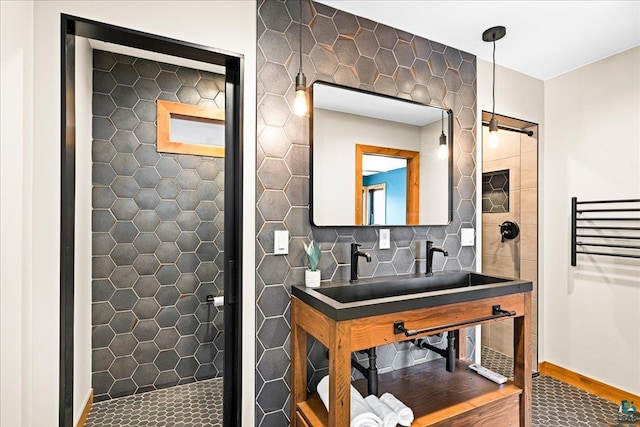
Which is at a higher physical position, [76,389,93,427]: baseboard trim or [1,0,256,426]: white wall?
[1,0,256,426]: white wall

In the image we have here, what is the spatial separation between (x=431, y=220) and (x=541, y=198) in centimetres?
127

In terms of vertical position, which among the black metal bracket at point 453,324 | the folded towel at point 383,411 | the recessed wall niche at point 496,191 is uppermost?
the recessed wall niche at point 496,191

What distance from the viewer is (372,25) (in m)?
2.00

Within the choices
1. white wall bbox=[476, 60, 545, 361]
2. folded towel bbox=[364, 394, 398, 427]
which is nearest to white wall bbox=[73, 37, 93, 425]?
folded towel bbox=[364, 394, 398, 427]

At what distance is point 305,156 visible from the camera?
1800 millimetres

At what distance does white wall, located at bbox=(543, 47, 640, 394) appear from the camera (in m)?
2.24

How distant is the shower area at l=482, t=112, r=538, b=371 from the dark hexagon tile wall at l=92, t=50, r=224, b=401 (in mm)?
2272

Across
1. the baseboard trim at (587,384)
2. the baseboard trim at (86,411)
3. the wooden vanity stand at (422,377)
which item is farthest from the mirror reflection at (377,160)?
the baseboard trim at (86,411)

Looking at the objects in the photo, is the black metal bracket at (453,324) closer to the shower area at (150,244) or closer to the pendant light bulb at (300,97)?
the pendant light bulb at (300,97)

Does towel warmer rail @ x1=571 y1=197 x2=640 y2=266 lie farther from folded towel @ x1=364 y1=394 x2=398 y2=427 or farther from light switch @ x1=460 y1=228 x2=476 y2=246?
folded towel @ x1=364 y1=394 x2=398 y2=427

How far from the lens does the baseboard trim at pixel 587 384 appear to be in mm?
2260

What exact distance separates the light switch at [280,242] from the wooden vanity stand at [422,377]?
0.25 meters

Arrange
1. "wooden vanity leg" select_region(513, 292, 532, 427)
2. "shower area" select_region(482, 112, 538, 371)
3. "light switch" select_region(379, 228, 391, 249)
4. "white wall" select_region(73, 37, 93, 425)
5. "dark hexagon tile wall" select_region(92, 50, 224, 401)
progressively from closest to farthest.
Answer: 1. "wooden vanity leg" select_region(513, 292, 532, 427)
2. "white wall" select_region(73, 37, 93, 425)
3. "light switch" select_region(379, 228, 391, 249)
4. "dark hexagon tile wall" select_region(92, 50, 224, 401)
5. "shower area" select_region(482, 112, 538, 371)

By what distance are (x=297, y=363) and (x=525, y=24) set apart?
7.69 feet
